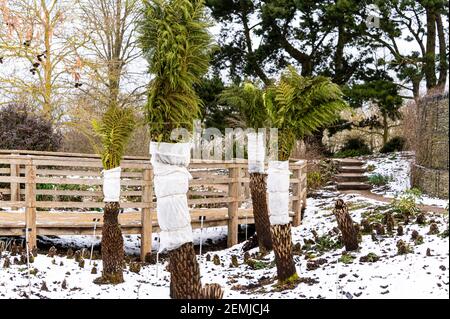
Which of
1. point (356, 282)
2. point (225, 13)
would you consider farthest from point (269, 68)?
point (356, 282)

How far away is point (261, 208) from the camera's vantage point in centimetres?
839

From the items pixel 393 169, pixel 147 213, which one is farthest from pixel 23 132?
pixel 393 169

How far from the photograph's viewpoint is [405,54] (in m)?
15.3

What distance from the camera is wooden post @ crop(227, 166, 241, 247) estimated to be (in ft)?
30.5

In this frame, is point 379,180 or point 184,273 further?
point 379,180

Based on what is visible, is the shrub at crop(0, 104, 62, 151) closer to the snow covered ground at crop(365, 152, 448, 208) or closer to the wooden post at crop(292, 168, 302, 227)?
the wooden post at crop(292, 168, 302, 227)

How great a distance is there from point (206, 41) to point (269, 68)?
13.3 m

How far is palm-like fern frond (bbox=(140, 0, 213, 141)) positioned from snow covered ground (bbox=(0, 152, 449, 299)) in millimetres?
2084

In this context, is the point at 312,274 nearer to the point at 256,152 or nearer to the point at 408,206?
the point at 256,152

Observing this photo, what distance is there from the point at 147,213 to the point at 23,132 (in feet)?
15.5

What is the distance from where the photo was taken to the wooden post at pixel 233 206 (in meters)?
9.29

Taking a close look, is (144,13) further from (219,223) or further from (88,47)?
(88,47)

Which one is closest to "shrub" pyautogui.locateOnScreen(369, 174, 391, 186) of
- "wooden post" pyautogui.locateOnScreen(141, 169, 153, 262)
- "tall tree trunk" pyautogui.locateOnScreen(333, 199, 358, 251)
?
"tall tree trunk" pyautogui.locateOnScreen(333, 199, 358, 251)

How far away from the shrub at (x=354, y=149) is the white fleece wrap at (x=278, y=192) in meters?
11.2
